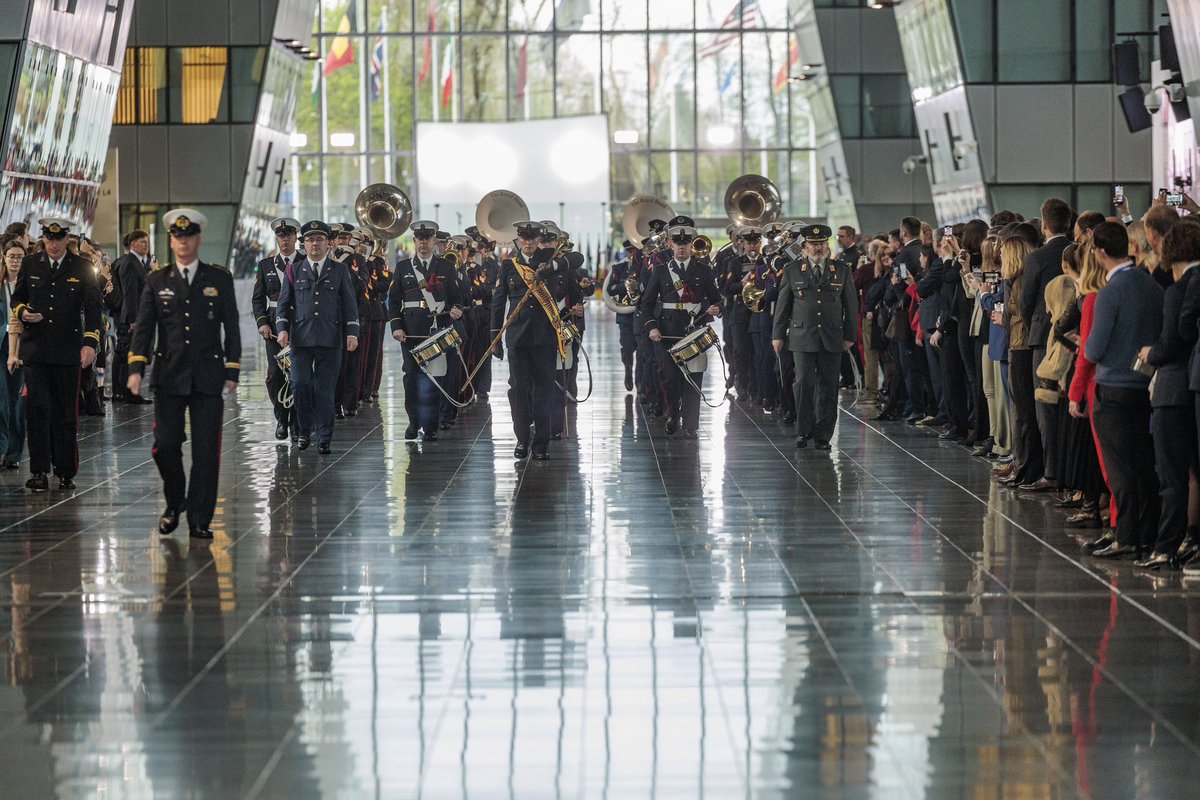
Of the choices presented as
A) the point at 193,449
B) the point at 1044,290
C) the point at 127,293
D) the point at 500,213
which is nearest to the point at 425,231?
the point at 127,293

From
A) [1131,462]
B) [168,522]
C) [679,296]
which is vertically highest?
[679,296]

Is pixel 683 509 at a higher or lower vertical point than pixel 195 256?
lower

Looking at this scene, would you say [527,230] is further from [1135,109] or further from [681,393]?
[1135,109]

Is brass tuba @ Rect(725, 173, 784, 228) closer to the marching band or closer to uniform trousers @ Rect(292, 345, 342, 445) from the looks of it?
the marching band

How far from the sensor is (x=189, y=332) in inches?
→ 400

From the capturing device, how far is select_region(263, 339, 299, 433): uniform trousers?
1530cm

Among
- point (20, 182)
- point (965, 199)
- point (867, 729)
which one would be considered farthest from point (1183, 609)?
point (965, 199)

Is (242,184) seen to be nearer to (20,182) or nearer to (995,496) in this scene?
(20,182)

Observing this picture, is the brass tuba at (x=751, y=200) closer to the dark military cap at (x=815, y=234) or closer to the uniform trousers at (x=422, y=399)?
the dark military cap at (x=815, y=234)

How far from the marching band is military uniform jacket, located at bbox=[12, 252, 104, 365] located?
0.04 ft

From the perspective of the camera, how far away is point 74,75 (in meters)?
25.0

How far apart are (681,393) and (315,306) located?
3.34 metres

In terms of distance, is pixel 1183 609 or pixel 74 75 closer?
pixel 1183 609

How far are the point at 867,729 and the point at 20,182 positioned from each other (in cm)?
1968
